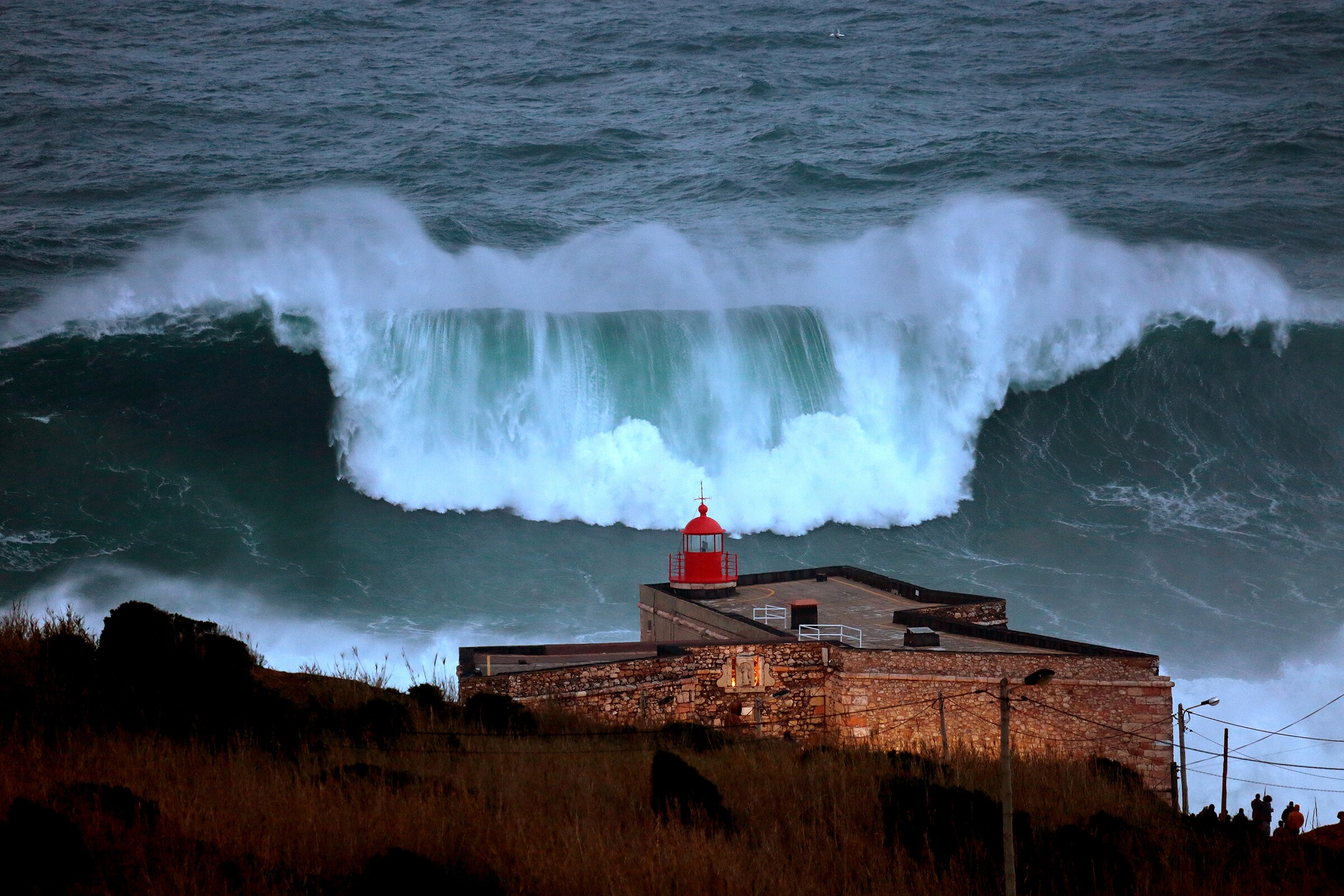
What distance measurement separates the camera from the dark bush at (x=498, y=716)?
33.5 feet

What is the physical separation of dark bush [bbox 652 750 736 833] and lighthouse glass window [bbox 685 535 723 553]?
1024cm

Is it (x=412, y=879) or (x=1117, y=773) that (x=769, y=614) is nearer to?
(x=1117, y=773)

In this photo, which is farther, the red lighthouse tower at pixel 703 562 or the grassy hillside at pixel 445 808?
the red lighthouse tower at pixel 703 562

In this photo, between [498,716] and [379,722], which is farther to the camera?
[498,716]

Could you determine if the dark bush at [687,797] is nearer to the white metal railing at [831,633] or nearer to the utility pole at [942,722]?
the utility pole at [942,722]

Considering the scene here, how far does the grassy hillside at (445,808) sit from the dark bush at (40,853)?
0.4 inches

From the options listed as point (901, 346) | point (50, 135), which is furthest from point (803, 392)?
point (50, 135)

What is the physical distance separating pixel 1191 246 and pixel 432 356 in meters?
21.5

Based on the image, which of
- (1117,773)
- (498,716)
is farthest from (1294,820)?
(498,716)

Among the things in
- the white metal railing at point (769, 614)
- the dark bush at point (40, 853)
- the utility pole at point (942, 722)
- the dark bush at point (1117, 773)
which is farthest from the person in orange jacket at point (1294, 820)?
the dark bush at point (40, 853)

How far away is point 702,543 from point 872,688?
196 inches

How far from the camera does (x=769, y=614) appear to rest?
17078mm

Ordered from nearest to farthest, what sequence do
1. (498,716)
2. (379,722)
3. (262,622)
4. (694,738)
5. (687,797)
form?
(687,797) < (379,722) < (498,716) < (694,738) < (262,622)

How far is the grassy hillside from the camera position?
19.5 feet
